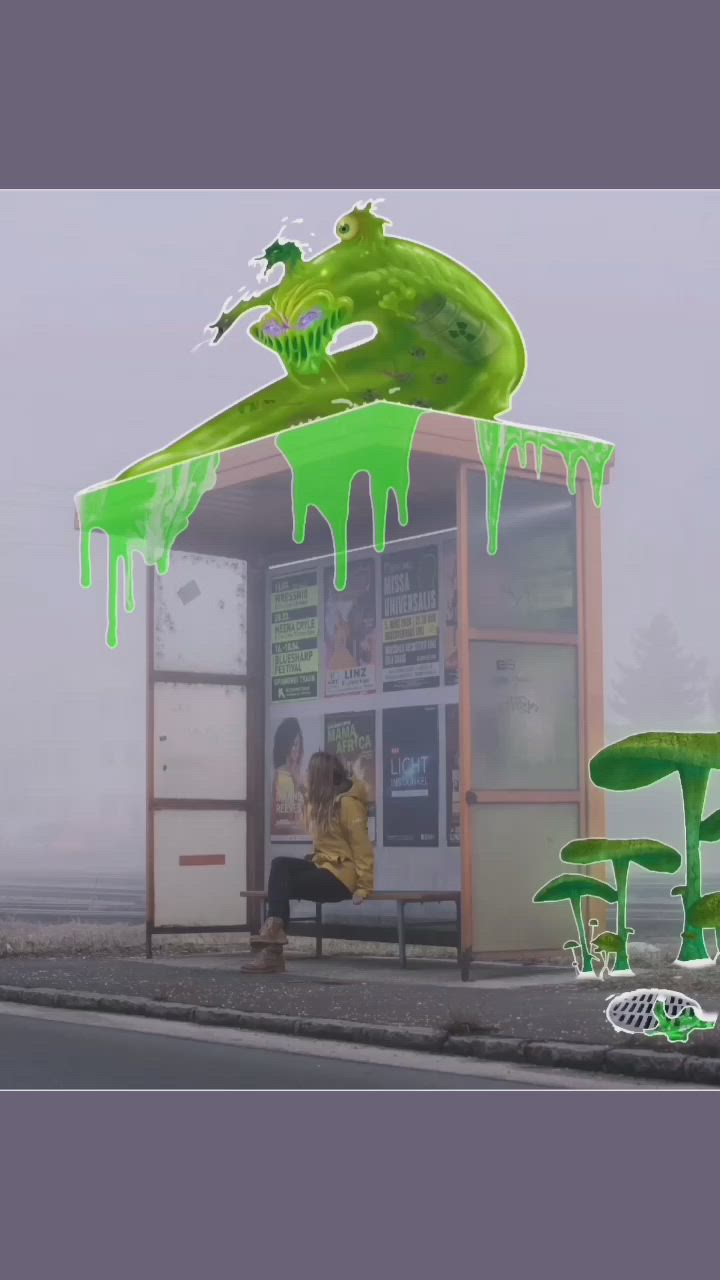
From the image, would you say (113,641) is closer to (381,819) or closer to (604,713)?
(381,819)

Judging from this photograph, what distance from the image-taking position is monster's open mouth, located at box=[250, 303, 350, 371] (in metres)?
11.2

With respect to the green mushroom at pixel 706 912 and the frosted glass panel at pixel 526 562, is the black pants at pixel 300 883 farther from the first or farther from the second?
the green mushroom at pixel 706 912

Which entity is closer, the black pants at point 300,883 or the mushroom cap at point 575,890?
the mushroom cap at point 575,890

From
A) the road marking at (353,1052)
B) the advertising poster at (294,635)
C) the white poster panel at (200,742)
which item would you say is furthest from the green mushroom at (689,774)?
the white poster panel at (200,742)

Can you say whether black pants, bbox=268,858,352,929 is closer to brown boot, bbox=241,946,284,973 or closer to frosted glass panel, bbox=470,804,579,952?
brown boot, bbox=241,946,284,973

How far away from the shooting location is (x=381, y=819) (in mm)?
12992

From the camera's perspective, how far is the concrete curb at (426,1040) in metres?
7.14

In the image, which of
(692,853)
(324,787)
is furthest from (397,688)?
(692,853)

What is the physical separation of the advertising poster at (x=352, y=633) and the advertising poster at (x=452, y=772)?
0.86 metres

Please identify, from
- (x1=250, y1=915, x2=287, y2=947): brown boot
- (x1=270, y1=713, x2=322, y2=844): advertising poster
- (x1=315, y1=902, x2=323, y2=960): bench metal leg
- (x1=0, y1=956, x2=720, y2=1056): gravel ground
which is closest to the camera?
(x1=0, y1=956, x2=720, y2=1056): gravel ground

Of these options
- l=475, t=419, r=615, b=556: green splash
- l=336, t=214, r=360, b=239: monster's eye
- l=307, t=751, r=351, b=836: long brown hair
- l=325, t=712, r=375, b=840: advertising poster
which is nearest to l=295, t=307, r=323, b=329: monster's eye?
l=336, t=214, r=360, b=239: monster's eye

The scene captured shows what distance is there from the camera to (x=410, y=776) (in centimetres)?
1277

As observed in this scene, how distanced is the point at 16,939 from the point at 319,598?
134 inches

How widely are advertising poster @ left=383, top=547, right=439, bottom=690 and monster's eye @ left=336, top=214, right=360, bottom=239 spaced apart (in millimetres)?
2459
